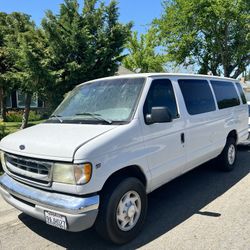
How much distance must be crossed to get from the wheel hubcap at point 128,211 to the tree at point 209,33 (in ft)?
45.7

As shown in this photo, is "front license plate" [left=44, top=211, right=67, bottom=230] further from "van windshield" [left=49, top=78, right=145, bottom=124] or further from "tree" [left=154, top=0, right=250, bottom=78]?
"tree" [left=154, top=0, right=250, bottom=78]

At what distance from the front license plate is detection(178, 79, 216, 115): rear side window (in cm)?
266

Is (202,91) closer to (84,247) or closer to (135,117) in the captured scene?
(135,117)

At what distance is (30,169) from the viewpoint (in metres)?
3.69

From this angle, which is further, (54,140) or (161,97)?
(161,97)

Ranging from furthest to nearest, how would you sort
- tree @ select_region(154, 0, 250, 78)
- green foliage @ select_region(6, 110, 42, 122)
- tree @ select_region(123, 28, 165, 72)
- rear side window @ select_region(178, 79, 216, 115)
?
tree @ select_region(123, 28, 165, 72) < green foliage @ select_region(6, 110, 42, 122) < tree @ select_region(154, 0, 250, 78) < rear side window @ select_region(178, 79, 216, 115)

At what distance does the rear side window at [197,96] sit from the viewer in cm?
507

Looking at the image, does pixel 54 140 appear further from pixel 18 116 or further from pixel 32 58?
pixel 18 116

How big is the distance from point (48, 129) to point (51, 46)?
24.9 ft

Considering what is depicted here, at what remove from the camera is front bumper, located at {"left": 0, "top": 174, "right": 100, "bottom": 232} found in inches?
129

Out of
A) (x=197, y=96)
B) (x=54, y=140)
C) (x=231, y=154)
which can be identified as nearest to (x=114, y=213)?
(x=54, y=140)

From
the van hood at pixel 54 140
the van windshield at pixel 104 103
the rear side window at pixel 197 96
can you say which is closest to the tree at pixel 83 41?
the rear side window at pixel 197 96

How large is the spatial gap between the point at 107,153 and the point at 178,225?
1572 mm

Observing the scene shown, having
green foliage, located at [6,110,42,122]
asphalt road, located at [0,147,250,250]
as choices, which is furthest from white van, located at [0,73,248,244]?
green foliage, located at [6,110,42,122]
